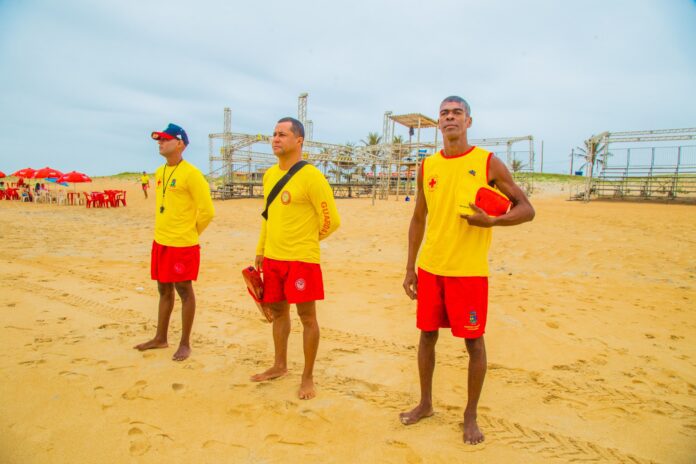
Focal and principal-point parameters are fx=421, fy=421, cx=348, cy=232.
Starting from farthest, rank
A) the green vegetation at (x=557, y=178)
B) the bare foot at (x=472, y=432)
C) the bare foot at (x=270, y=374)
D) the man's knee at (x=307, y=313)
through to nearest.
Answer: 1. the green vegetation at (x=557, y=178)
2. the bare foot at (x=270, y=374)
3. the man's knee at (x=307, y=313)
4. the bare foot at (x=472, y=432)

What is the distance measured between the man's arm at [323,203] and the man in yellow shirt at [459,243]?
792 millimetres

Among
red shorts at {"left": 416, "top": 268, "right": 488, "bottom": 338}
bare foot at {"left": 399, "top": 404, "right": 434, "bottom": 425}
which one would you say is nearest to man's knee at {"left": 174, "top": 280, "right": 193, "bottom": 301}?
bare foot at {"left": 399, "top": 404, "right": 434, "bottom": 425}

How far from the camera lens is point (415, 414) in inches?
115

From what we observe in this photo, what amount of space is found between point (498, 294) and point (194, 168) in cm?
459

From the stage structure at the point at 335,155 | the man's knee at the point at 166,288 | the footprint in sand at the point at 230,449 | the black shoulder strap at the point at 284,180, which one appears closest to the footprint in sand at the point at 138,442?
the footprint in sand at the point at 230,449

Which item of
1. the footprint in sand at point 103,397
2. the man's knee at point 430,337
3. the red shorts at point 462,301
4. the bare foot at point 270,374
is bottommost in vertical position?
the footprint in sand at point 103,397

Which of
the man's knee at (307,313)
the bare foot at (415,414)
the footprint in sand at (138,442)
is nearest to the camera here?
the footprint in sand at (138,442)

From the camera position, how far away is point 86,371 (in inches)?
140

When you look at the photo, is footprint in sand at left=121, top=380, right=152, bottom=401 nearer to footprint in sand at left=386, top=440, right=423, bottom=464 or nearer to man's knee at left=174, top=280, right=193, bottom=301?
man's knee at left=174, top=280, right=193, bottom=301

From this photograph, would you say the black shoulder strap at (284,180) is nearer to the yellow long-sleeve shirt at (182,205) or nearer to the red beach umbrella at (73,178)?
the yellow long-sleeve shirt at (182,205)

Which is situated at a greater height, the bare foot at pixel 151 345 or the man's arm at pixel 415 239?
the man's arm at pixel 415 239

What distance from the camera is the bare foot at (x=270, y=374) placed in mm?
3496

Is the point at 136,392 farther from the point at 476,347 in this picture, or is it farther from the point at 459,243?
the point at 459,243

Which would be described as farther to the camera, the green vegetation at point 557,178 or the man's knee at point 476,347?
the green vegetation at point 557,178
